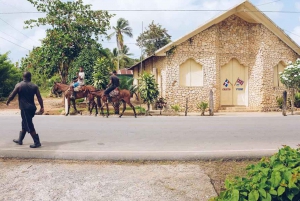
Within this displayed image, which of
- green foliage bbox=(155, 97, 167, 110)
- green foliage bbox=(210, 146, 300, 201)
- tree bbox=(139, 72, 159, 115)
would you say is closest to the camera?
green foliage bbox=(210, 146, 300, 201)

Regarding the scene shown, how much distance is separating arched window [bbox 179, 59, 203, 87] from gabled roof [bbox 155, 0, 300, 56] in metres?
1.57

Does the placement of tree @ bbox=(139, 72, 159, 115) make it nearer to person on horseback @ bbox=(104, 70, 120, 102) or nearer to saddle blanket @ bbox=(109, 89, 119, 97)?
saddle blanket @ bbox=(109, 89, 119, 97)

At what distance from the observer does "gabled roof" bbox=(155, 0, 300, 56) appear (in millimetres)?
19828

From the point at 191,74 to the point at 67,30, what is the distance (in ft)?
30.9

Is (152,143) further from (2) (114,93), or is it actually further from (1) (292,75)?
(1) (292,75)

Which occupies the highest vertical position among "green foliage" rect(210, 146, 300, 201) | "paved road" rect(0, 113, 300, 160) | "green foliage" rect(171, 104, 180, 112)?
"green foliage" rect(171, 104, 180, 112)

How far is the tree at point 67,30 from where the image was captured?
870 inches

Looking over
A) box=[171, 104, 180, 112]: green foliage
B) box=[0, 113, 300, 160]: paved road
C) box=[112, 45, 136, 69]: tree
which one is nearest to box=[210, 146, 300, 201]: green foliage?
box=[0, 113, 300, 160]: paved road

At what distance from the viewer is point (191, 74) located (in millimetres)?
20672

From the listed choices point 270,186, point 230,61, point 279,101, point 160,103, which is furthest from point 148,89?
point 270,186

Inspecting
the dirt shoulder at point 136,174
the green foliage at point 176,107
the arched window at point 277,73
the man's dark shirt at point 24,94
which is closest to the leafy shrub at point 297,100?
the arched window at point 277,73

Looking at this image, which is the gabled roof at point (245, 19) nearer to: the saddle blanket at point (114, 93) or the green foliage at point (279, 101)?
the green foliage at point (279, 101)

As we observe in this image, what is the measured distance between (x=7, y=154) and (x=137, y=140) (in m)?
3.25

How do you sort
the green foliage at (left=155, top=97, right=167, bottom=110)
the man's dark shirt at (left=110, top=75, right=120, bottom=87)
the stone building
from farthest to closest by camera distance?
the stone building → the green foliage at (left=155, top=97, right=167, bottom=110) → the man's dark shirt at (left=110, top=75, right=120, bottom=87)
